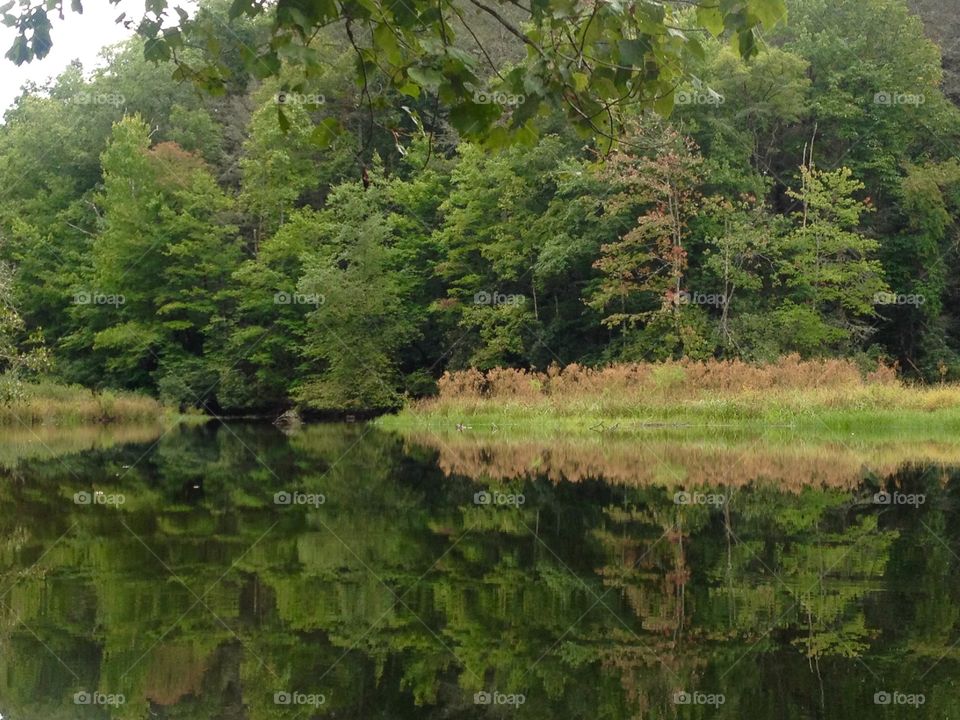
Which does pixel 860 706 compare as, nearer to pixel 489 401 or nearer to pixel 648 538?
pixel 648 538

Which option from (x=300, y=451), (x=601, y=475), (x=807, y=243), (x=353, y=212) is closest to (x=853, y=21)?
(x=807, y=243)

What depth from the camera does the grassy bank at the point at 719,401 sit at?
21.2m

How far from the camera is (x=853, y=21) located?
116 feet

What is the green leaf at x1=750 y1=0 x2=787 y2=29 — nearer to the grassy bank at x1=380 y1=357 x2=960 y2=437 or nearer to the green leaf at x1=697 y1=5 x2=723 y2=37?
the green leaf at x1=697 y1=5 x2=723 y2=37

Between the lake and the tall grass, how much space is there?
29.2ft

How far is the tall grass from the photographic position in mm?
21750

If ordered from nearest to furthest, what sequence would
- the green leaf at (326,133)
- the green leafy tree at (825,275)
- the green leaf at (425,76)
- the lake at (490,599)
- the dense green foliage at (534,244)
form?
1. the green leaf at (425,76)
2. the green leaf at (326,133)
3. the lake at (490,599)
4. the green leafy tree at (825,275)
5. the dense green foliage at (534,244)

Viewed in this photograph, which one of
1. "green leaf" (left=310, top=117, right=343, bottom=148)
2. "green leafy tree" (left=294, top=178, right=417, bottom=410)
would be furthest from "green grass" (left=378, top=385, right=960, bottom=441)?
"green leaf" (left=310, top=117, right=343, bottom=148)

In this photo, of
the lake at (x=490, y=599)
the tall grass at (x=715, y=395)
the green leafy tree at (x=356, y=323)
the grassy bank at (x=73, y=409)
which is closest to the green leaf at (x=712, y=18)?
the lake at (x=490, y=599)

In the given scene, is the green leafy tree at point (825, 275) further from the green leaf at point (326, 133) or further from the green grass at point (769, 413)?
the green leaf at point (326, 133)

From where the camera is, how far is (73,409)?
31.1m

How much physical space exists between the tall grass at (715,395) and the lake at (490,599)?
8.91 metres

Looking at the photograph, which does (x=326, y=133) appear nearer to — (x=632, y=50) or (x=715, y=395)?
(x=632, y=50)

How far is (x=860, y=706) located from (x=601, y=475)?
9493 millimetres
